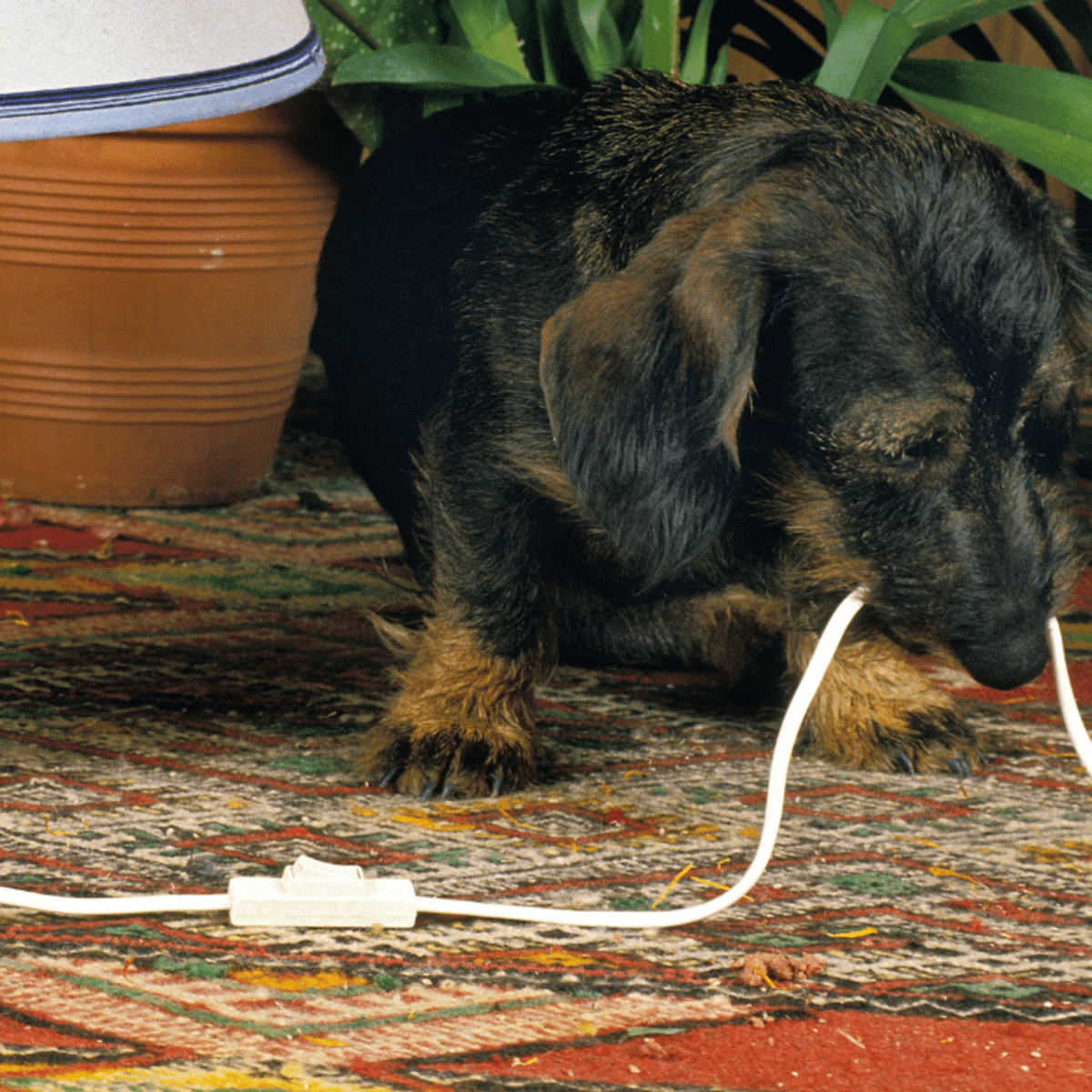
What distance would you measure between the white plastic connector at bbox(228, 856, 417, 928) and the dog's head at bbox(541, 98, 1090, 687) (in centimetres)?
49

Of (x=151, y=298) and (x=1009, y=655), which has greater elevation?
(x=1009, y=655)

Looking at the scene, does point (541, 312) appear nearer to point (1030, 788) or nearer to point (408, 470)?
point (408, 470)

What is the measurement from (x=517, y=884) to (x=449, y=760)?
14.5 inches

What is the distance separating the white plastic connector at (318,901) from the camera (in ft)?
4.86

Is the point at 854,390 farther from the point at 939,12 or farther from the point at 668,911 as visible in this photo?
the point at 939,12

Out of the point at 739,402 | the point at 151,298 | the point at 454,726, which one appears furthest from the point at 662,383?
the point at 151,298

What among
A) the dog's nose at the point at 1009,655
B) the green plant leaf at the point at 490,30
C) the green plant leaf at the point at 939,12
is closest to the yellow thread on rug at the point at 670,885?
the dog's nose at the point at 1009,655

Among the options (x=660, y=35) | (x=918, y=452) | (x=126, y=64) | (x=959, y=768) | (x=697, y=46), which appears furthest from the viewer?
(x=697, y=46)

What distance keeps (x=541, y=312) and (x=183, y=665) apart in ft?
2.95

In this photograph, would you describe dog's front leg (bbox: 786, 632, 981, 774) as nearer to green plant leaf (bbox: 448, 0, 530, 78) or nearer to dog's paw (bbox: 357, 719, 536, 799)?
dog's paw (bbox: 357, 719, 536, 799)

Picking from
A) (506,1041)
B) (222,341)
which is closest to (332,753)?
(506,1041)

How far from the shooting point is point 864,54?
117 inches

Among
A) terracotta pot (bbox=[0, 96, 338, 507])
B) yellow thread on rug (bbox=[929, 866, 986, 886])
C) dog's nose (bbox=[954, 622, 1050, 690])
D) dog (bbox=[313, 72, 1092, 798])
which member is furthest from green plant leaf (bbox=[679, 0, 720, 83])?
yellow thread on rug (bbox=[929, 866, 986, 886])

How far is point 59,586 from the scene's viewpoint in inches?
112
